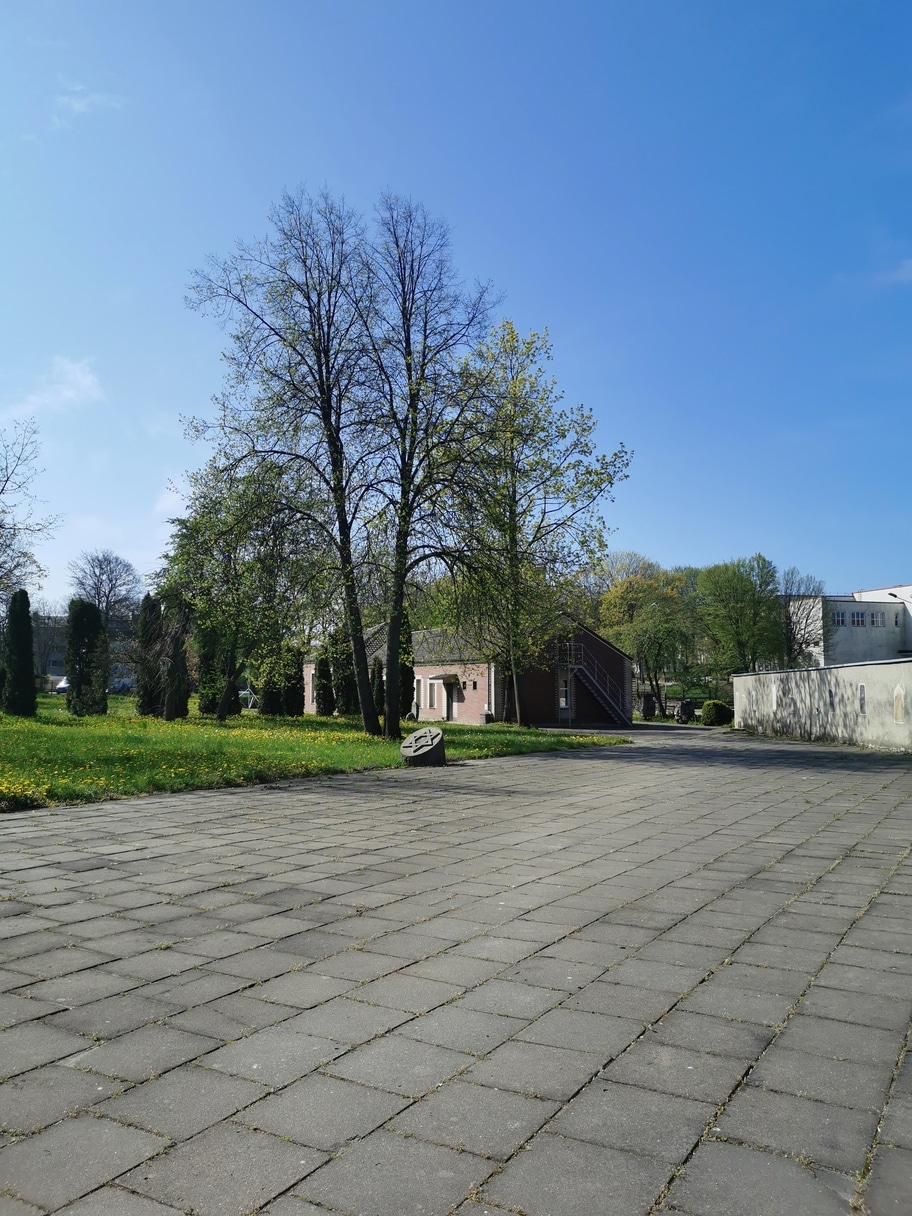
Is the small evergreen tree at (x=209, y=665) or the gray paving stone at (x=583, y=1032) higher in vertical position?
the small evergreen tree at (x=209, y=665)

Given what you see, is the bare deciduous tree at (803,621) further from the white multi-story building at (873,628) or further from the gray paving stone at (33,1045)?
the gray paving stone at (33,1045)

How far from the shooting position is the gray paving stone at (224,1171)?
2.40m

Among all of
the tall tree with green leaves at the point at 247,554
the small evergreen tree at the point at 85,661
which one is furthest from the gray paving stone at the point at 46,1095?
the small evergreen tree at the point at 85,661

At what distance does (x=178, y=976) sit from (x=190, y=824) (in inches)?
191

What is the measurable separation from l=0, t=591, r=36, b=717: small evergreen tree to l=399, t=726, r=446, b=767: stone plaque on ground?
62.1 ft

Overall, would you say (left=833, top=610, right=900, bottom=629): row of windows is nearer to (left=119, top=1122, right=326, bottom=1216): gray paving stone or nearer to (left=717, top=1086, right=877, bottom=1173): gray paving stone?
(left=717, top=1086, right=877, bottom=1173): gray paving stone

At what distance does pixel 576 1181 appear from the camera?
2.51 m

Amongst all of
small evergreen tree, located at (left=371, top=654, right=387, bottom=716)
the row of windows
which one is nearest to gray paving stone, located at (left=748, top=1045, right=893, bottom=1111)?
small evergreen tree, located at (left=371, top=654, right=387, bottom=716)

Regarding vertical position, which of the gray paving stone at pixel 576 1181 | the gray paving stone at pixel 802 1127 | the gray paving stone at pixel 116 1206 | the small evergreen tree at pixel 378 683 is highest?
the small evergreen tree at pixel 378 683

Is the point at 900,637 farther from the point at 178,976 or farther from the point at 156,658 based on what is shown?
the point at 178,976

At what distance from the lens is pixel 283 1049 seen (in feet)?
11.1

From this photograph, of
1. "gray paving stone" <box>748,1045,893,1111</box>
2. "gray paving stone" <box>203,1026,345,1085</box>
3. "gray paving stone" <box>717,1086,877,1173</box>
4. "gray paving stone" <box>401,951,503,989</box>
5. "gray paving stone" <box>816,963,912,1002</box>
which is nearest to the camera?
"gray paving stone" <box>717,1086,877,1173</box>

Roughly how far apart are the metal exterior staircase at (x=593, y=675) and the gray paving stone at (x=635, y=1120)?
37355 mm

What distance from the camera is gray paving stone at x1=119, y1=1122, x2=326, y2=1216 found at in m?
2.40
